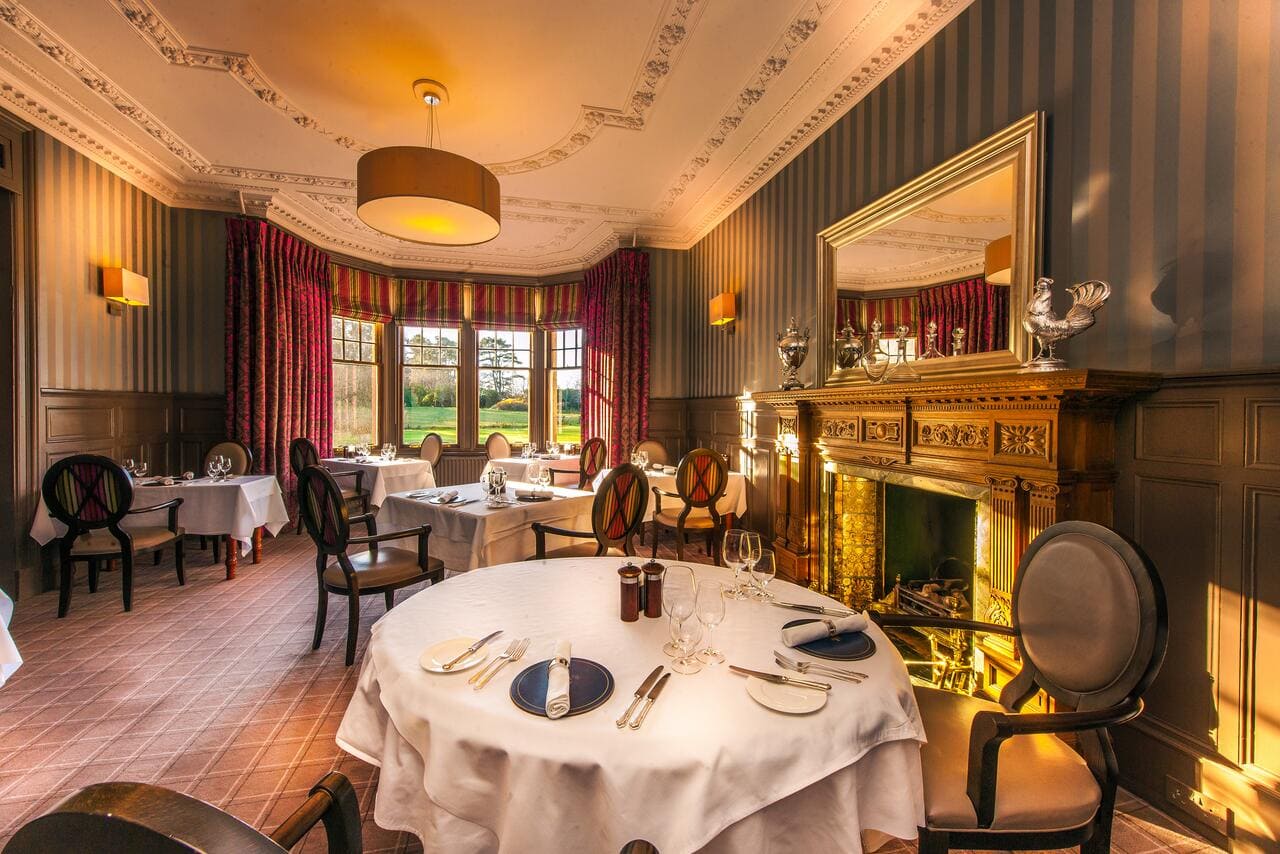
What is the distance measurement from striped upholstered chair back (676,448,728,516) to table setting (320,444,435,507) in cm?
258

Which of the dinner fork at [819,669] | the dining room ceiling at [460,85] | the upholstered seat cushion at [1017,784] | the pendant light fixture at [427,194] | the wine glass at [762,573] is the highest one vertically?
the dining room ceiling at [460,85]

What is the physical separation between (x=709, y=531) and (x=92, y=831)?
4.27 metres

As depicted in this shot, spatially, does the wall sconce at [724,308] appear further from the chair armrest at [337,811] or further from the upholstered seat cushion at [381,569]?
the chair armrest at [337,811]

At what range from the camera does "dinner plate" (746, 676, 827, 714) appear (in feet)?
3.36

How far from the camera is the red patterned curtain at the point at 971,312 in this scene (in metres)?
2.51

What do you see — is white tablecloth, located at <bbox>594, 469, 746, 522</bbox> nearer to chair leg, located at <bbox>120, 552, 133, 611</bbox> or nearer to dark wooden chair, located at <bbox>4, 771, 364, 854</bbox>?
chair leg, located at <bbox>120, 552, 133, 611</bbox>

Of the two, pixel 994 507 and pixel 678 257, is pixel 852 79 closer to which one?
pixel 994 507

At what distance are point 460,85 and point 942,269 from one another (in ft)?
10.6

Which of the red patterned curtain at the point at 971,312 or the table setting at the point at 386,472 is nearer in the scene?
the red patterned curtain at the point at 971,312

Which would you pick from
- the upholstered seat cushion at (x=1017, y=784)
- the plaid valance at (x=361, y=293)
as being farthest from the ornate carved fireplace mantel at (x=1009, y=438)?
the plaid valance at (x=361, y=293)

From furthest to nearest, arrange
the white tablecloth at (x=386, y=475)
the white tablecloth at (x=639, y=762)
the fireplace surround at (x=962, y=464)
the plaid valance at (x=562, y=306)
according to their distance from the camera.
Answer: the plaid valance at (x=562, y=306)
the white tablecloth at (x=386, y=475)
the fireplace surround at (x=962, y=464)
the white tablecloth at (x=639, y=762)

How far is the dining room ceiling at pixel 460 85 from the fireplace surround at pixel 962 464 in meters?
2.03

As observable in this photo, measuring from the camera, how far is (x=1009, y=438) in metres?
2.18

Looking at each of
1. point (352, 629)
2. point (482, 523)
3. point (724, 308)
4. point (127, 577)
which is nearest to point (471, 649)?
point (482, 523)
